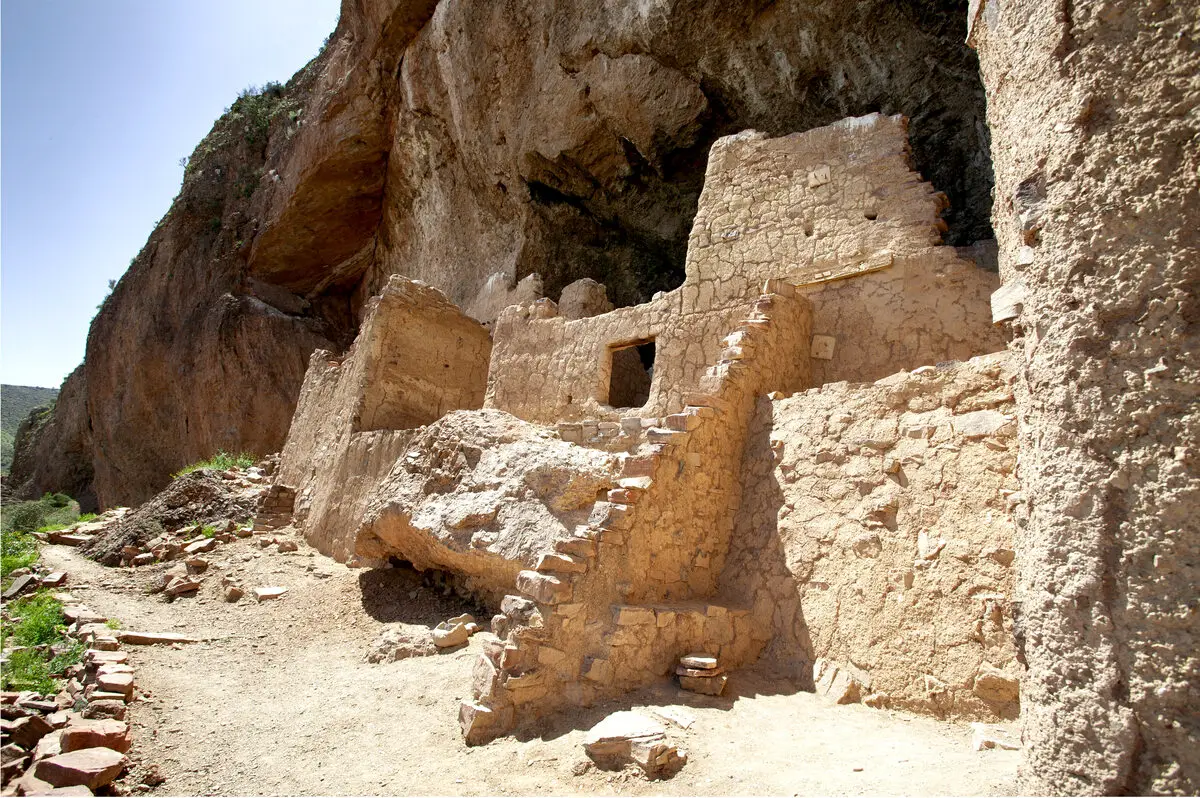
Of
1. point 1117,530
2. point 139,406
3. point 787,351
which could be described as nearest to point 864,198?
point 787,351

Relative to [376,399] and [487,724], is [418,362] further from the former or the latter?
[487,724]

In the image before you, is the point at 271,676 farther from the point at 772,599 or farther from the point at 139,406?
the point at 139,406

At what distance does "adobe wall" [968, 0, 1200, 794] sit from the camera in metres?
2.04

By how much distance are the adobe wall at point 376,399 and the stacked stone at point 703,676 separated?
454 centimetres

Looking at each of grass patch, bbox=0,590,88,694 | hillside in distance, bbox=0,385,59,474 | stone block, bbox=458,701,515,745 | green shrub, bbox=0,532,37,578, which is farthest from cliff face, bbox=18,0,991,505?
hillside in distance, bbox=0,385,59,474

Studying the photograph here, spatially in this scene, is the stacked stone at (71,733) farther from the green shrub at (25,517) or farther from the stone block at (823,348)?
the green shrub at (25,517)

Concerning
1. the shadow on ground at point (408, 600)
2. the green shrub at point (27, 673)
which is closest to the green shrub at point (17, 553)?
the green shrub at point (27, 673)

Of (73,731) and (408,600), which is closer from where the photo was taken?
(73,731)

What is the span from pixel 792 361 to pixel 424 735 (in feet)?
12.7

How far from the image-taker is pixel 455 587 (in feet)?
20.9

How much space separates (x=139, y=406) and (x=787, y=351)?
19.9 m

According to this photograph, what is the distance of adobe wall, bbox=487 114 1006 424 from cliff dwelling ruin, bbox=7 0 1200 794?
0.11 ft

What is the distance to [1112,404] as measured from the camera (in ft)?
7.26

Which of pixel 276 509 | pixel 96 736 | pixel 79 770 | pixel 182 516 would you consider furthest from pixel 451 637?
pixel 182 516
